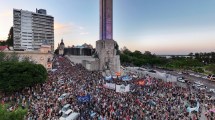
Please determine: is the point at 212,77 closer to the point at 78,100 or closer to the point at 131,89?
the point at 131,89

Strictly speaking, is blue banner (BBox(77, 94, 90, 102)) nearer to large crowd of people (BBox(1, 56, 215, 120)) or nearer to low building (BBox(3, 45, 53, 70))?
large crowd of people (BBox(1, 56, 215, 120))

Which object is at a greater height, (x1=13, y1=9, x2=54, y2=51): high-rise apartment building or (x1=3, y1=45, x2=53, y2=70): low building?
(x1=13, y1=9, x2=54, y2=51): high-rise apartment building

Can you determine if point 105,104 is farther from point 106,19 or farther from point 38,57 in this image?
point 106,19

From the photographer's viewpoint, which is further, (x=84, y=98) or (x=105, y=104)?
(x=84, y=98)

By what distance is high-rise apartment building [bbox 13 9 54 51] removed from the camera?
116 metres

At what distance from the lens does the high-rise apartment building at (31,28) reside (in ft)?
381

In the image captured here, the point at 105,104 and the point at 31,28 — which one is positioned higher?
the point at 31,28

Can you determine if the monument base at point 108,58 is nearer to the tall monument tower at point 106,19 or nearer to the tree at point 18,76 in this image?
the tall monument tower at point 106,19

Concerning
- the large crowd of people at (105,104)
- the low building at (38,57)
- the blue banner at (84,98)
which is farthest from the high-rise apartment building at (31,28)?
the blue banner at (84,98)

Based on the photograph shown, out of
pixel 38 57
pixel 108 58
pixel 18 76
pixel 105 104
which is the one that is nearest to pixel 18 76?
pixel 18 76

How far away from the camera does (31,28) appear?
12575cm

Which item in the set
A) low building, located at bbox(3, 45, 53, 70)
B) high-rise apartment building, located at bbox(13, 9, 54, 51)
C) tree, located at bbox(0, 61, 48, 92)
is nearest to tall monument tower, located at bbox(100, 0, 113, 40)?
low building, located at bbox(3, 45, 53, 70)

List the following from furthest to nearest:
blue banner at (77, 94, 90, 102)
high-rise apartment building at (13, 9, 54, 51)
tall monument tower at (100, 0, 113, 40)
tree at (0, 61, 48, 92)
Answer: high-rise apartment building at (13, 9, 54, 51), tall monument tower at (100, 0, 113, 40), tree at (0, 61, 48, 92), blue banner at (77, 94, 90, 102)

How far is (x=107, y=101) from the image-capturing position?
83.8 feet
